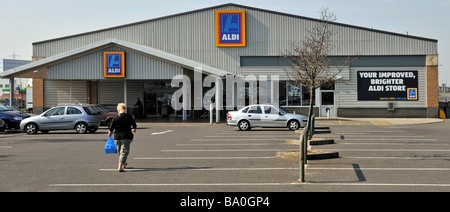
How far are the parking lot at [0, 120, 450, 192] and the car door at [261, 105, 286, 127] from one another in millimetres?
6582

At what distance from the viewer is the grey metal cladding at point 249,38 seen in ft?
114

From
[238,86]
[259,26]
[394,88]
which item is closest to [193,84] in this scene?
[238,86]

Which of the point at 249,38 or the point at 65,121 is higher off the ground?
the point at 249,38

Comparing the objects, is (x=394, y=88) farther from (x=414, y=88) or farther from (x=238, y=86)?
(x=238, y=86)

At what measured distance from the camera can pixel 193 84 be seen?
3719 centimetres

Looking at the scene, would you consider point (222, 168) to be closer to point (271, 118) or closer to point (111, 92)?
point (271, 118)

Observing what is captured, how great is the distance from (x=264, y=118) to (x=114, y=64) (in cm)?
1238

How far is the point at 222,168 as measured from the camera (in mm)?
10711

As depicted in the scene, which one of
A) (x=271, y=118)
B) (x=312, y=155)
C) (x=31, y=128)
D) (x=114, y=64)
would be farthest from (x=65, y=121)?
(x=312, y=155)

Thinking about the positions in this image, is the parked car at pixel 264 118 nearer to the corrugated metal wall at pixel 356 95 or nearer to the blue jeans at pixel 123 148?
the blue jeans at pixel 123 148

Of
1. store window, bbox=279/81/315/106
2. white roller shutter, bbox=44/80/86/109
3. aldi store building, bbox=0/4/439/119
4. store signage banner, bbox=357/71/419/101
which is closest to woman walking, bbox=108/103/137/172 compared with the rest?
aldi store building, bbox=0/4/439/119

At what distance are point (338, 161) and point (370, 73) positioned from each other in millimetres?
24854

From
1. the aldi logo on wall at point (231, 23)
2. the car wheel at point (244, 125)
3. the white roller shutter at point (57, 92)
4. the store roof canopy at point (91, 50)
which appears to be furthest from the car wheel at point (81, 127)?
the aldi logo on wall at point (231, 23)

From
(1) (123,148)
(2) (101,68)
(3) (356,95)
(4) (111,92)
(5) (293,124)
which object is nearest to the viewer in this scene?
(1) (123,148)
